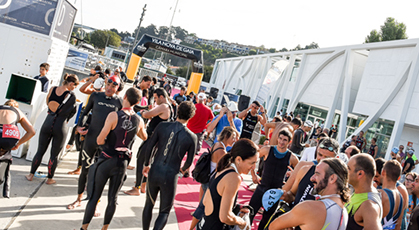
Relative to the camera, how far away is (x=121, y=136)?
3.95 m

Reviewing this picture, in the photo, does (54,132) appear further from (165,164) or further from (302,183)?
(302,183)

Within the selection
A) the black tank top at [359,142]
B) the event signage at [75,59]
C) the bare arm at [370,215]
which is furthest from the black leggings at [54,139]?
the event signage at [75,59]

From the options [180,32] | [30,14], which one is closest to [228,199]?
[30,14]

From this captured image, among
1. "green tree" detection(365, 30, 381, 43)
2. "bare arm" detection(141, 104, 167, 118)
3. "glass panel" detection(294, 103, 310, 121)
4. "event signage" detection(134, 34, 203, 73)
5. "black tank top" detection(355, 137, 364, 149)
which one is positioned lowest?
"bare arm" detection(141, 104, 167, 118)

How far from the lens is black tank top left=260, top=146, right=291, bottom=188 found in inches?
183

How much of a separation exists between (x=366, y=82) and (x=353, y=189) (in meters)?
16.9

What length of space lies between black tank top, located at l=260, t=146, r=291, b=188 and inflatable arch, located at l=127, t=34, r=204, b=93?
64.2ft

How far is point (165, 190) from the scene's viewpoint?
383cm

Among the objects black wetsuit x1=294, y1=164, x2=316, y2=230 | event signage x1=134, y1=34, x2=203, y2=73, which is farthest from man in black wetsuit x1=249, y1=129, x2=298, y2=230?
event signage x1=134, y1=34, x2=203, y2=73

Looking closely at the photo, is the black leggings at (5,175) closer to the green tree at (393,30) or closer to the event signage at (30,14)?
the event signage at (30,14)

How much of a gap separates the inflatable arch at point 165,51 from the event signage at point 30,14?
1527 centimetres

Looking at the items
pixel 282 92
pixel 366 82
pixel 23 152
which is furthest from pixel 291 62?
pixel 23 152

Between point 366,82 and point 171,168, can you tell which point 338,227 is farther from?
point 366,82

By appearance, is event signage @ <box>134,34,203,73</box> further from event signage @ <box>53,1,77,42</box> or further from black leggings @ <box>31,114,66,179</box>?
black leggings @ <box>31,114,66,179</box>
